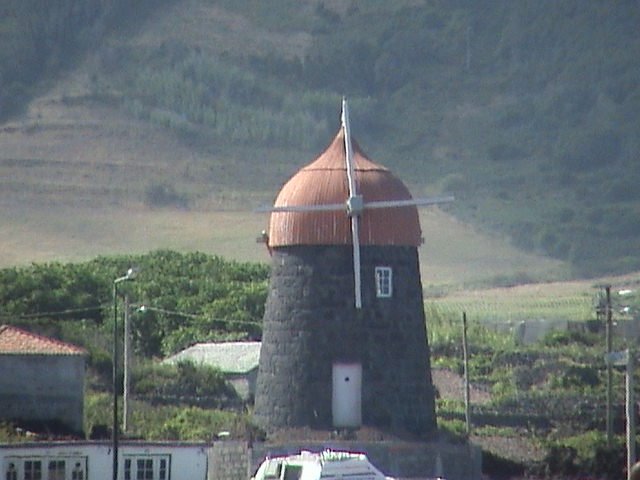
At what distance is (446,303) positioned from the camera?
4803 inches

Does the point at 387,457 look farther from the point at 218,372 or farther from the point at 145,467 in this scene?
the point at 218,372

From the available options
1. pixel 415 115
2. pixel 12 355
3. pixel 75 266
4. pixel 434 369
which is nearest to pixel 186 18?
pixel 415 115

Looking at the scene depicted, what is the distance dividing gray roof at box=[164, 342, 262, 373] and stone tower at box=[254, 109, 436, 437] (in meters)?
12.7

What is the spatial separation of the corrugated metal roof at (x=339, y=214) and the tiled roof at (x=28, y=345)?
5.84 m

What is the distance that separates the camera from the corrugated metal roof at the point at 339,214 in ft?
219

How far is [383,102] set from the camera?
186 meters

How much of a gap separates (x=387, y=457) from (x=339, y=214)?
6.29 meters

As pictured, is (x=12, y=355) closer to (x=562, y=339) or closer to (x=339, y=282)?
(x=339, y=282)

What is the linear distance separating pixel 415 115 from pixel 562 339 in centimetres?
9346

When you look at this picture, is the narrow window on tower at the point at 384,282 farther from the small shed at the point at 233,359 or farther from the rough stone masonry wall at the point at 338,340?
the small shed at the point at 233,359

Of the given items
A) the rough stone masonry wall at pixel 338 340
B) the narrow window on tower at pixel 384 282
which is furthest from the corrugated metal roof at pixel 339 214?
the narrow window on tower at pixel 384 282

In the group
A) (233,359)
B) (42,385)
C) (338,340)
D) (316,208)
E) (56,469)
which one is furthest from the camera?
(233,359)

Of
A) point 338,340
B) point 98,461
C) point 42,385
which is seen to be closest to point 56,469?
point 98,461

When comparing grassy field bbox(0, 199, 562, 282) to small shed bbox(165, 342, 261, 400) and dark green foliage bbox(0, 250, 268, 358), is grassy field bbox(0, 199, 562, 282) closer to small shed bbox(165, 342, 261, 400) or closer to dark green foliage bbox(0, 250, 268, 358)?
dark green foliage bbox(0, 250, 268, 358)
